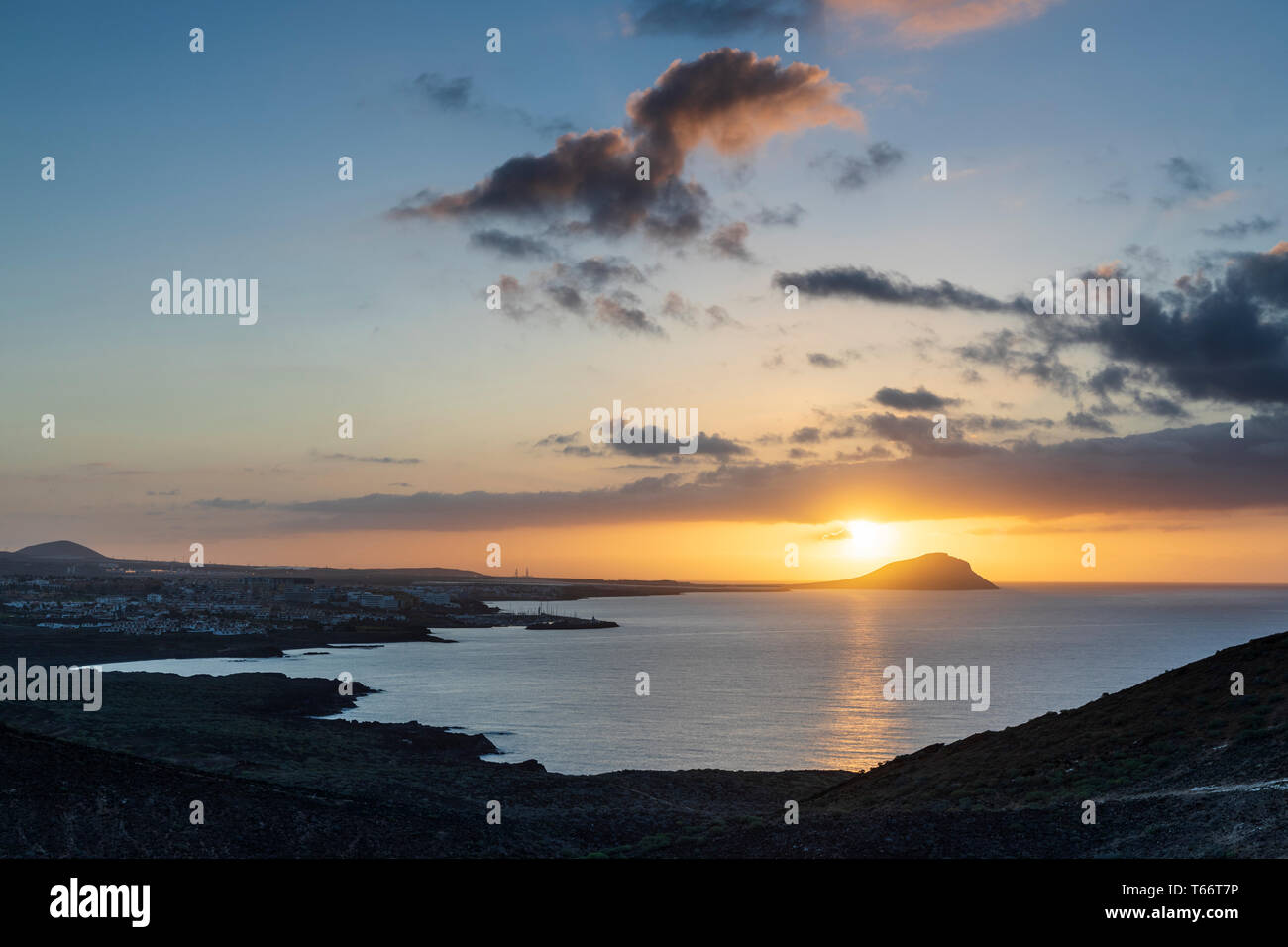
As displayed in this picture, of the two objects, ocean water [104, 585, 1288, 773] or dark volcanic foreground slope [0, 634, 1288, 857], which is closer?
dark volcanic foreground slope [0, 634, 1288, 857]

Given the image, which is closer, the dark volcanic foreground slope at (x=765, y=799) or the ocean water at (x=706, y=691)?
the dark volcanic foreground slope at (x=765, y=799)

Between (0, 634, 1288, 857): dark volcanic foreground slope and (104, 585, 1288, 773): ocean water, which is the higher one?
(0, 634, 1288, 857): dark volcanic foreground slope

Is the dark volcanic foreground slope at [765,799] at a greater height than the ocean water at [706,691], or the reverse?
the dark volcanic foreground slope at [765,799]

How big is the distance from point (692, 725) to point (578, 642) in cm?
10818

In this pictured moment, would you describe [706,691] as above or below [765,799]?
below

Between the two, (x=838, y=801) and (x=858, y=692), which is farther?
(x=858, y=692)

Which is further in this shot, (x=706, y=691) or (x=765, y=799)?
(x=706, y=691)
